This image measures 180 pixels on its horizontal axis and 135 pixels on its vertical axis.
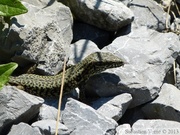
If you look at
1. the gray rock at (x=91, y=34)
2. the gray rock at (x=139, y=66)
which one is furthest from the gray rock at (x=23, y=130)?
the gray rock at (x=91, y=34)

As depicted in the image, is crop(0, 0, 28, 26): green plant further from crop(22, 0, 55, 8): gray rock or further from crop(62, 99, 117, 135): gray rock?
crop(22, 0, 55, 8): gray rock

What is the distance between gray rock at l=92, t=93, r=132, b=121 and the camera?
438 centimetres

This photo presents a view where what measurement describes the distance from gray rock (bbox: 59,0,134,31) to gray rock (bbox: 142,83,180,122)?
3.30 feet

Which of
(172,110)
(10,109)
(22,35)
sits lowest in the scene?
(172,110)

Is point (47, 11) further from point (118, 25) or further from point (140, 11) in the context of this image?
point (140, 11)

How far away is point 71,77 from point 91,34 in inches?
38.8

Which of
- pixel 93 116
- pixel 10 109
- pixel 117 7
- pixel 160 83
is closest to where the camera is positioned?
pixel 10 109

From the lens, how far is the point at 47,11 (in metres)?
4.94

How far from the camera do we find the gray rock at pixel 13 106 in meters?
3.76

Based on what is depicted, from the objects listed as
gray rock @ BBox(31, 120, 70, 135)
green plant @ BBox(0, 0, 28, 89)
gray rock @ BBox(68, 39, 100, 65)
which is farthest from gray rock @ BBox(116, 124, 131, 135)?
green plant @ BBox(0, 0, 28, 89)

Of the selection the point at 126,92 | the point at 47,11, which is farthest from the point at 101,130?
the point at 47,11

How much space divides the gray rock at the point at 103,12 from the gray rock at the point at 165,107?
3.30ft

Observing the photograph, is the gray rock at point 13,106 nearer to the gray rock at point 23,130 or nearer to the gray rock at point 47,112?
the gray rock at point 23,130

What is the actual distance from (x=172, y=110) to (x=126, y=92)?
1.64ft
